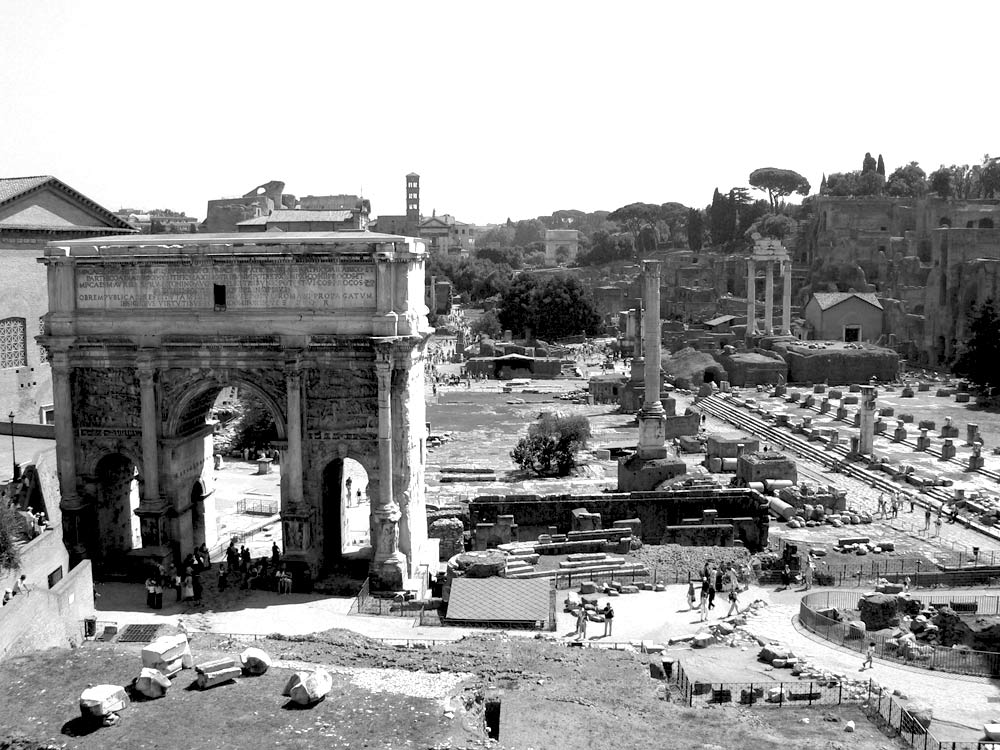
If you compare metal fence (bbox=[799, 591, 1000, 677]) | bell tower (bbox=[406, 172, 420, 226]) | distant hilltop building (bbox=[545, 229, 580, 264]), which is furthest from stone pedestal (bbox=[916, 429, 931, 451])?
distant hilltop building (bbox=[545, 229, 580, 264])

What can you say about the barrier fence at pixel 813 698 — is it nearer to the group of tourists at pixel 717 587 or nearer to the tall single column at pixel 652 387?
the group of tourists at pixel 717 587

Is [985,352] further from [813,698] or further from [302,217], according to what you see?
[813,698]

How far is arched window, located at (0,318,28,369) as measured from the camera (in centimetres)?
3641

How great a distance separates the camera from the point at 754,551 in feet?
94.4

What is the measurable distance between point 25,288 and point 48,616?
22922mm

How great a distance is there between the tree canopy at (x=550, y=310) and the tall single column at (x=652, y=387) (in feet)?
162

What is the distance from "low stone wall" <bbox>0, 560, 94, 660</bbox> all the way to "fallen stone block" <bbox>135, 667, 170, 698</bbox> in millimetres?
2853

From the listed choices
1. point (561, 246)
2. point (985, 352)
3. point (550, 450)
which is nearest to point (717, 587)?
point (550, 450)

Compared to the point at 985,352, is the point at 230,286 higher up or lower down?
higher up

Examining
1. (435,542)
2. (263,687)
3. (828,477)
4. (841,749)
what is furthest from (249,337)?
(828,477)

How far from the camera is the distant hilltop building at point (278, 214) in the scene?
2331 inches

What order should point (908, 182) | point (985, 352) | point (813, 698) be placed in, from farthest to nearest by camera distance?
point (908, 182) < point (985, 352) < point (813, 698)

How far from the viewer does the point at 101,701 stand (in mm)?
13648

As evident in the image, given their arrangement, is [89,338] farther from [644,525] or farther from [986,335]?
[986,335]
